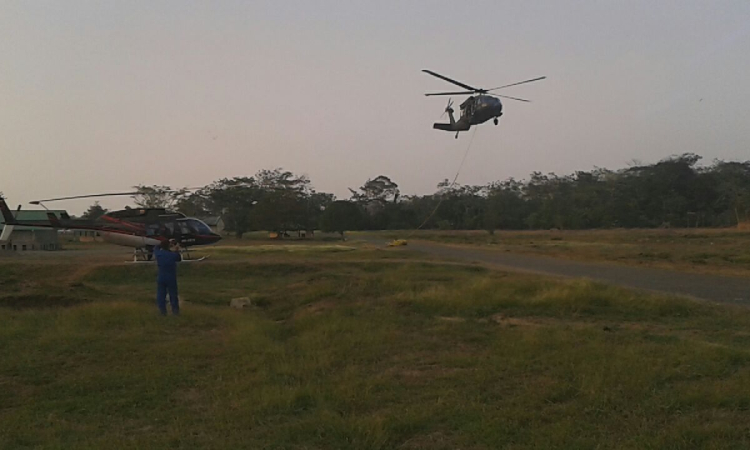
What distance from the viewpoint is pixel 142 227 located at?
2567 cm

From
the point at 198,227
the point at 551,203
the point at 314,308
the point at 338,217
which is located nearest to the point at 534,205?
the point at 551,203

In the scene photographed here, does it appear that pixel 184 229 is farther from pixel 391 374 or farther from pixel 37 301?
pixel 391 374

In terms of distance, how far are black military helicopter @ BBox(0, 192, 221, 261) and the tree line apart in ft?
101

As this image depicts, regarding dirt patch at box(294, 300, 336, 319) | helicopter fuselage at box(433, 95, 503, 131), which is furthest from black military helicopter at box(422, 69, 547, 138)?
dirt patch at box(294, 300, 336, 319)

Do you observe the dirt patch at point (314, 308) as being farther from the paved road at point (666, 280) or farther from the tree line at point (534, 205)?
the tree line at point (534, 205)

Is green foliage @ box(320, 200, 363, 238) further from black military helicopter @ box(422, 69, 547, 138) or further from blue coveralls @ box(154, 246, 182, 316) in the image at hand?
blue coveralls @ box(154, 246, 182, 316)

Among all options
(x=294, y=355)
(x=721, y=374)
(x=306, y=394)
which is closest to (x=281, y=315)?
(x=294, y=355)

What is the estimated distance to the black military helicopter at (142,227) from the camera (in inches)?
992

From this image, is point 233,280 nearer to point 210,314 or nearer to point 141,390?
point 210,314

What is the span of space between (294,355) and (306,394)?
2.04m

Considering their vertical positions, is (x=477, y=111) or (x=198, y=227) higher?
(x=477, y=111)

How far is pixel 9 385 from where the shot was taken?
6.94m

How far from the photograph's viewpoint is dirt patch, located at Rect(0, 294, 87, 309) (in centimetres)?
1358

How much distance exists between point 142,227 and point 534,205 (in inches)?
2943
